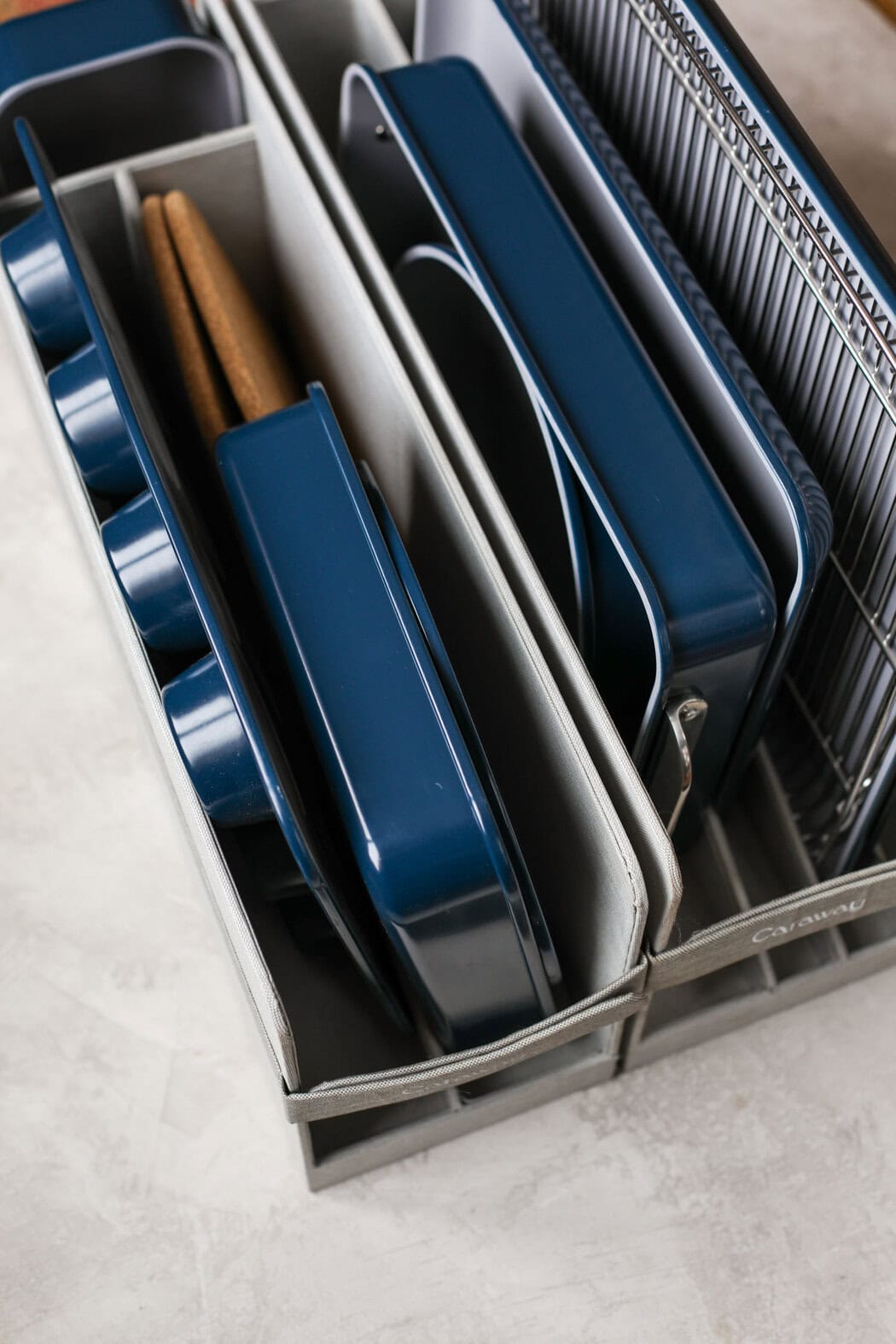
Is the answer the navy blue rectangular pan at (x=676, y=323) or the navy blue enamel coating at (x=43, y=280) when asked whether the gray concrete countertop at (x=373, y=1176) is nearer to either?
the navy blue rectangular pan at (x=676, y=323)

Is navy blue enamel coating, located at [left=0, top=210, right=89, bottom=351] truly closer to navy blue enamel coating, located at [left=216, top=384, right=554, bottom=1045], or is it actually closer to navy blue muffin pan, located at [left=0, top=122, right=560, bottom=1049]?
navy blue muffin pan, located at [left=0, top=122, right=560, bottom=1049]

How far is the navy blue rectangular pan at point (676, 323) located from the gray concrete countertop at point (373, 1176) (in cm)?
21

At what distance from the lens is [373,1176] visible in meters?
1.04

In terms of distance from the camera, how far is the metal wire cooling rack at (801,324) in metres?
0.83

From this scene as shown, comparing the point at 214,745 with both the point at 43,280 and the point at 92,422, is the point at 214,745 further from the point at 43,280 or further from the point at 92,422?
the point at 43,280

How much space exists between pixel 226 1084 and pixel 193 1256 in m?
0.13

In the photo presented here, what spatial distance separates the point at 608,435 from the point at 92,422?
357 millimetres

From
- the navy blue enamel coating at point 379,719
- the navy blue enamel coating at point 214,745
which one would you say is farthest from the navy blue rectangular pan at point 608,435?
the navy blue enamel coating at point 214,745

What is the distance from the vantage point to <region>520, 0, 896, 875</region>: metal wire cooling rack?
0.83 m

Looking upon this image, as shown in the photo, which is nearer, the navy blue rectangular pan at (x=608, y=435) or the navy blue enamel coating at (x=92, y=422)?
the navy blue rectangular pan at (x=608, y=435)

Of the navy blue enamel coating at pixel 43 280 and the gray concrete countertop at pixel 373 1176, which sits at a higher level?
the navy blue enamel coating at pixel 43 280

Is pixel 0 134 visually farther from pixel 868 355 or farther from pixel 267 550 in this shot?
pixel 868 355

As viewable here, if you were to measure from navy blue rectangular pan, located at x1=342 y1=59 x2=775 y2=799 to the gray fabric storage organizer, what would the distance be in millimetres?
62

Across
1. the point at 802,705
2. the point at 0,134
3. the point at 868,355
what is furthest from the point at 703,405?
the point at 0,134
